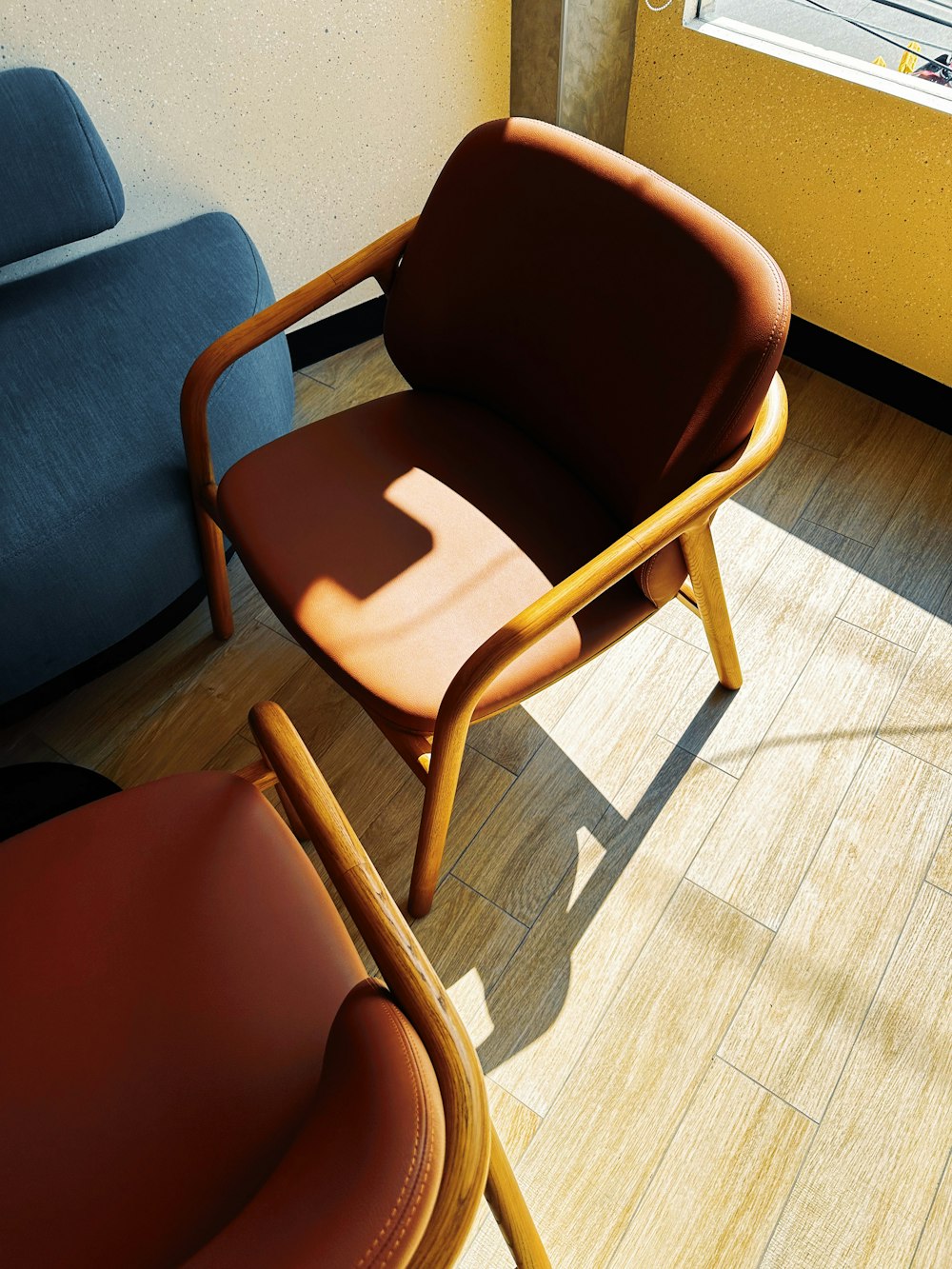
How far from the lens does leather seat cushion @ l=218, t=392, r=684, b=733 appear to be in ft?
4.09

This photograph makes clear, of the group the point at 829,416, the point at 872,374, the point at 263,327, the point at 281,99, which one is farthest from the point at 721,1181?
the point at 281,99

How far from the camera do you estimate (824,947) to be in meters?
1.44

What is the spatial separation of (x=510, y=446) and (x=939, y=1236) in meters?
1.16

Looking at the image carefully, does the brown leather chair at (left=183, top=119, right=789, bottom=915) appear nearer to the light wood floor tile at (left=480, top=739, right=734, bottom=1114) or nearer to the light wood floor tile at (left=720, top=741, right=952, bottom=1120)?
the light wood floor tile at (left=480, top=739, right=734, bottom=1114)

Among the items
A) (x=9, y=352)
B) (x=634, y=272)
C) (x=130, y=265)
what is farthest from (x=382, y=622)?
(x=130, y=265)

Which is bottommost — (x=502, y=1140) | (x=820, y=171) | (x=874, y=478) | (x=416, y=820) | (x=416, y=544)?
(x=502, y=1140)

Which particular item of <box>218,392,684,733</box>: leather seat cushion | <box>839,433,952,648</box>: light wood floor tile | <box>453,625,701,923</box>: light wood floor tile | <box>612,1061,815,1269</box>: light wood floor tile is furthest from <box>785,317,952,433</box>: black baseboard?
<box>612,1061,815,1269</box>: light wood floor tile

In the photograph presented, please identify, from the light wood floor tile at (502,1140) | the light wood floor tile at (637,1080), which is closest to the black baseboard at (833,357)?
the light wood floor tile at (637,1080)

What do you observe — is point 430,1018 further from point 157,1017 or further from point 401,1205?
point 157,1017

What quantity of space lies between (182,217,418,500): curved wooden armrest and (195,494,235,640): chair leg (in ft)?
0.34

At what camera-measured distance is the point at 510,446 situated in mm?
1500

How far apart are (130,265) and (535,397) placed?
2.86ft

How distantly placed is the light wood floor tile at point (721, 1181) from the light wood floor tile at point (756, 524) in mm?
757

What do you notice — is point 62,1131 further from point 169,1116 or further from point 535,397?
point 535,397
